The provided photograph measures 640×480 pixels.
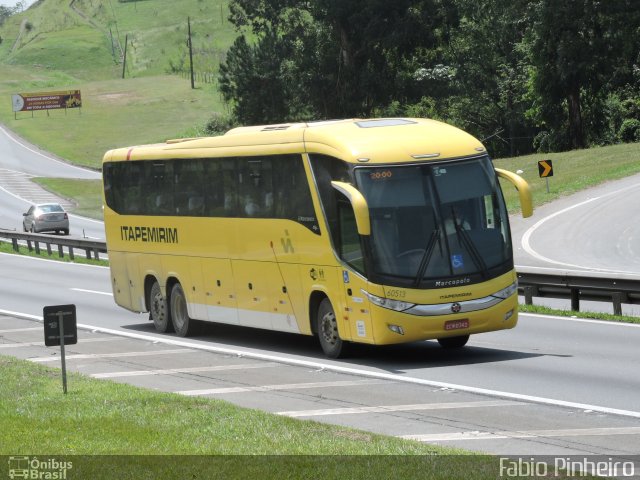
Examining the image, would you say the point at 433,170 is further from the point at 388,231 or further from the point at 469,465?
the point at 469,465

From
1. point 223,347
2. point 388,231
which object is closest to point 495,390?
point 388,231

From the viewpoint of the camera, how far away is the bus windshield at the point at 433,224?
17.6 m

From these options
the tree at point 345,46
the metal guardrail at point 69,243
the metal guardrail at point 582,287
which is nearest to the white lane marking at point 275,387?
the metal guardrail at point 582,287

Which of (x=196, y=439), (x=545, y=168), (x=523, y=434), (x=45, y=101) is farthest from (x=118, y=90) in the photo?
(x=523, y=434)

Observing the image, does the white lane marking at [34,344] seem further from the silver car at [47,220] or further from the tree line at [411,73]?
the tree line at [411,73]

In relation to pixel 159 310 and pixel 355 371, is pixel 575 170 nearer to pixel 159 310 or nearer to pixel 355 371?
pixel 159 310

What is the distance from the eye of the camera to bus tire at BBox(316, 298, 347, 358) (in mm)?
18891

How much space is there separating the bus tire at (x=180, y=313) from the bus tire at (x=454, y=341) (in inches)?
234

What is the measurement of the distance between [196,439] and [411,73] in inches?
3042

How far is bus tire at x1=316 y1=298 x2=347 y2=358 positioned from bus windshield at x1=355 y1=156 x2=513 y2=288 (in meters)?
1.60

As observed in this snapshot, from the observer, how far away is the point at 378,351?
1984 cm

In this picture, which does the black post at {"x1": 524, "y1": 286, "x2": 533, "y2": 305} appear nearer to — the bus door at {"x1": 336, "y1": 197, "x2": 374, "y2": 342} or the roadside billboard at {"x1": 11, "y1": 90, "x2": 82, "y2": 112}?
the bus door at {"x1": 336, "y1": 197, "x2": 374, "y2": 342}

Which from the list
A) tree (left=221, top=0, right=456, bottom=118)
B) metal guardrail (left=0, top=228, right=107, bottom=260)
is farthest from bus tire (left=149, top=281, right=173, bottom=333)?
tree (left=221, top=0, right=456, bottom=118)

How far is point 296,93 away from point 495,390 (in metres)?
70.4
